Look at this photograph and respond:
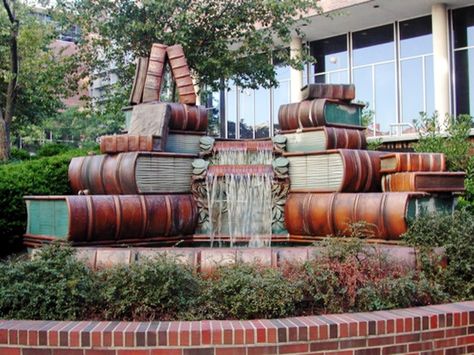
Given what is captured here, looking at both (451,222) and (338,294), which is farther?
(451,222)

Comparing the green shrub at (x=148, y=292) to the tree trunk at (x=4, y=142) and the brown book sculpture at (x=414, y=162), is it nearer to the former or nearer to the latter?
the brown book sculpture at (x=414, y=162)

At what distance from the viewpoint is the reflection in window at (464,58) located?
19.5 metres

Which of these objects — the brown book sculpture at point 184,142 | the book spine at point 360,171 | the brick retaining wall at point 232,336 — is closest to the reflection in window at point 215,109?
the brown book sculpture at point 184,142

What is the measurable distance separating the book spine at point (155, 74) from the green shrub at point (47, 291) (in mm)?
4034

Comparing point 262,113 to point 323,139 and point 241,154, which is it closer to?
point 241,154

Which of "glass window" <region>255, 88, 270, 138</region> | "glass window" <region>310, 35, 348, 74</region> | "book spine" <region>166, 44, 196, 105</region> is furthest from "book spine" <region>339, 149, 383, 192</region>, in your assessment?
"glass window" <region>255, 88, 270, 138</region>

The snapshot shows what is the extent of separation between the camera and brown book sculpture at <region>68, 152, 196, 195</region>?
6246 mm

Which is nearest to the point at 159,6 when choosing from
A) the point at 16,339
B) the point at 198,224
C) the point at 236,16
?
the point at 236,16

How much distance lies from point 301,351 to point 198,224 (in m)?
3.73

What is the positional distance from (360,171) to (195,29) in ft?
30.3

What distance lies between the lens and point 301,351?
3.27 metres

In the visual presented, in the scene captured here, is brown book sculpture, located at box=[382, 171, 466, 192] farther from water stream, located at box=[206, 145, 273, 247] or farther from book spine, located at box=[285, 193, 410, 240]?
water stream, located at box=[206, 145, 273, 247]

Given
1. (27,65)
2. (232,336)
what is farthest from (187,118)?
(27,65)

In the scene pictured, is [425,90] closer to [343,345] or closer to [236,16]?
[236,16]
